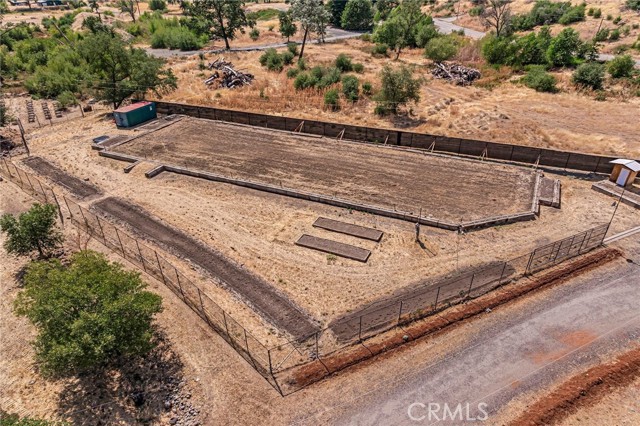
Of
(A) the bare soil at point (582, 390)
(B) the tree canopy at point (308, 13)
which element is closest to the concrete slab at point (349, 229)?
(A) the bare soil at point (582, 390)

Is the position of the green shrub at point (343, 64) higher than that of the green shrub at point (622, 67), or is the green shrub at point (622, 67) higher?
the green shrub at point (622, 67)

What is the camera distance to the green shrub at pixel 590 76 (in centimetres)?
4781

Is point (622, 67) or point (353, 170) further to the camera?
point (622, 67)

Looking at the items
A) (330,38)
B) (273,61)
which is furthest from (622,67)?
(330,38)

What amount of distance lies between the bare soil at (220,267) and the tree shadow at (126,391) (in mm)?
5076

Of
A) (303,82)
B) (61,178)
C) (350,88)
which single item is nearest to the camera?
(61,178)

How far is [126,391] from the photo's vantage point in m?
17.0

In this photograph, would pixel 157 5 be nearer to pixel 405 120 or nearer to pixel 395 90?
pixel 395 90

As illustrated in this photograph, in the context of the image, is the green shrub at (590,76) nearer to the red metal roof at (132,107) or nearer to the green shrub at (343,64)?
the green shrub at (343,64)

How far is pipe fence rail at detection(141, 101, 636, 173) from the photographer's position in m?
33.3

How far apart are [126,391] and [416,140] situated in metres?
31.6

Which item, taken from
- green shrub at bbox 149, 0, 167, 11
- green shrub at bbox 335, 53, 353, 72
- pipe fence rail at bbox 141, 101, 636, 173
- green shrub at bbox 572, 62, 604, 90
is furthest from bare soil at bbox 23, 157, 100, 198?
green shrub at bbox 149, 0, 167, 11

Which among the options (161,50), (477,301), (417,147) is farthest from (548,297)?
(161,50)

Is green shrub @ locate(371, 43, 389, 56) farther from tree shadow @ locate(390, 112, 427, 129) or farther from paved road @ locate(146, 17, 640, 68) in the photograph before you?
tree shadow @ locate(390, 112, 427, 129)
